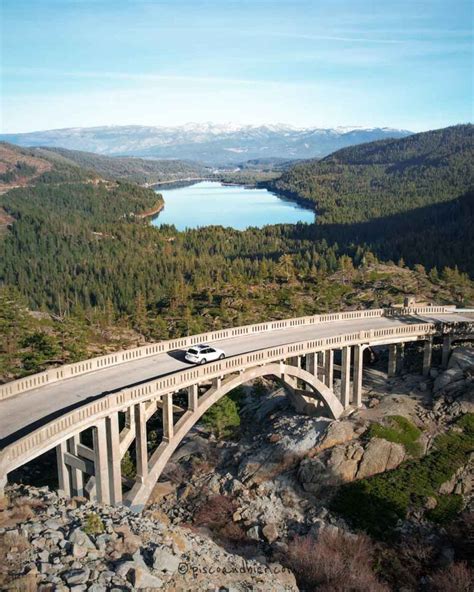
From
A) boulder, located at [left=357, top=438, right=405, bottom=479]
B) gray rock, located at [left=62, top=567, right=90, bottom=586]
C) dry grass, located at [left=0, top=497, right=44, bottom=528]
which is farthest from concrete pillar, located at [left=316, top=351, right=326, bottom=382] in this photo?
gray rock, located at [left=62, top=567, right=90, bottom=586]

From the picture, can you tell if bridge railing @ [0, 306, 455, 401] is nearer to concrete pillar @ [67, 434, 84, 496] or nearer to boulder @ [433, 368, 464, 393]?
concrete pillar @ [67, 434, 84, 496]

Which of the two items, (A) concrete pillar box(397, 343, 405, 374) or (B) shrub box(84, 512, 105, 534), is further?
(A) concrete pillar box(397, 343, 405, 374)

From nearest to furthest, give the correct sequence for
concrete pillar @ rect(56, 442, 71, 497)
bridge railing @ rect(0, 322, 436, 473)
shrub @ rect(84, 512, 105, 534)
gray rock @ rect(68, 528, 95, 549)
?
gray rock @ rect(68, 528, 95, 549), shrub @ rect(84, 512, 105, 534), bridge railing @ rect(0, 322, 436, 473), concrete pillar @ rect(56, 442, 71, 497)

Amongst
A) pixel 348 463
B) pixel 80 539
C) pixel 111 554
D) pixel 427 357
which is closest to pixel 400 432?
pixel 348 463

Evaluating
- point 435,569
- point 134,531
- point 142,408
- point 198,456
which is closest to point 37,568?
point 134,531

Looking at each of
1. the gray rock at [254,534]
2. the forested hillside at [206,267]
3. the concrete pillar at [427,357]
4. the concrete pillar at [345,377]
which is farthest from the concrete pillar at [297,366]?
the forested hillside at [206,267]

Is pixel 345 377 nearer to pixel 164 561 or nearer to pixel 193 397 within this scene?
pixel 193 397

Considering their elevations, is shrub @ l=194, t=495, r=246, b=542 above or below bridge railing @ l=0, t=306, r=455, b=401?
below
